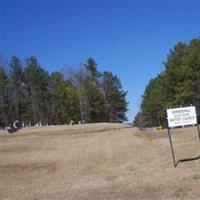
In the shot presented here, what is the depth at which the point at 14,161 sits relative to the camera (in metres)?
Result: 25.2

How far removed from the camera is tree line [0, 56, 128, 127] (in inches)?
4309

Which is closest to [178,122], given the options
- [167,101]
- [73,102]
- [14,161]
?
[14,161]

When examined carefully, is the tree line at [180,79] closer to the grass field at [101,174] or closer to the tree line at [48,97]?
the tree line at [48,97]

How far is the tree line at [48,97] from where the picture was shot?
109 metres

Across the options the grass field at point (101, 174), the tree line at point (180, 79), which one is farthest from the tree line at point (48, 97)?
the grass field at point (101, 174)

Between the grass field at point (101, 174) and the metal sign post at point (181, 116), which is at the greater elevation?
the metal sign post at point (181, 116)

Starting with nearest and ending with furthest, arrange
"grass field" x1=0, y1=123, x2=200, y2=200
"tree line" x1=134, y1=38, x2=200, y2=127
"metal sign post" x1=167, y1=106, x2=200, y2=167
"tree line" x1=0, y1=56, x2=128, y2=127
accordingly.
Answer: "grass field" x1=0, y1=123, x2=200, y2=200 < "metal sign post" x1=167, y1=106, x2=200, y2=167 < "tree line" x1=134, y1=38, x2=200, y2=127 < "tree line" x1=0, y1=56, x2=128, y2=127

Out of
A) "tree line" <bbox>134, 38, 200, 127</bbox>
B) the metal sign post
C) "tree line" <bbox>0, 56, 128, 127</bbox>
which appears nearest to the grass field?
the metal sign post

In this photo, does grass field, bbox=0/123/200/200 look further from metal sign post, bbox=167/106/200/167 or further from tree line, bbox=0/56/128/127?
tree line, bbox=0/56/128/127

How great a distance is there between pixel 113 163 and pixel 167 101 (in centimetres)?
6550

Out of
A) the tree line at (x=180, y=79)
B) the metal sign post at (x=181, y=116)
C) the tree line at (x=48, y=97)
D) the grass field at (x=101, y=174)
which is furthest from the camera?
the tree line at (x=48, y=97)

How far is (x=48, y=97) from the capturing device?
377 feet

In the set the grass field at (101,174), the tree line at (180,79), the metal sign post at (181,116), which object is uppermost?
the tree line at (180,79)

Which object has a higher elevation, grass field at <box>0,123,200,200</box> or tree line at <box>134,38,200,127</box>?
tree line at <box>134,38,200,127</box>
